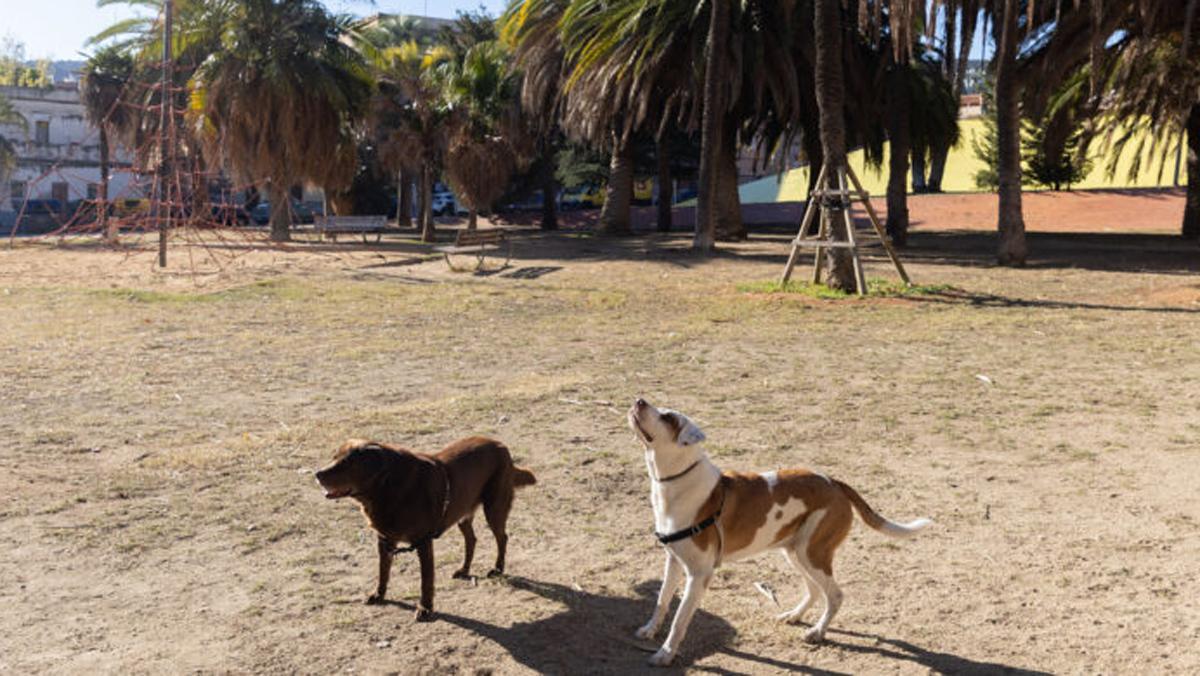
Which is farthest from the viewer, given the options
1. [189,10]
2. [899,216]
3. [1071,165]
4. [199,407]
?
[1071,165]

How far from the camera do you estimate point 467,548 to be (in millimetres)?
5508

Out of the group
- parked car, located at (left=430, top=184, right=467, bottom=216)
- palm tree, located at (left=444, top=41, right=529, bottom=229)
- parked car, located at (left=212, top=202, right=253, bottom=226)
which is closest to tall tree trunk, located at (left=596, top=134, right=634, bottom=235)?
palm tree, located at (left=444, top=41, right=529, bottom=229)

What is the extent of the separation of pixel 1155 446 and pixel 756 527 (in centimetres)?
454

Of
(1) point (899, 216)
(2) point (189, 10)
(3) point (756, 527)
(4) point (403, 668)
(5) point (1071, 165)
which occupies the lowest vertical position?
(4) point (403, 668)

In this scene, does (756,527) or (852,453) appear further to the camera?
(852,453)

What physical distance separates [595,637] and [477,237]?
66.8 ft

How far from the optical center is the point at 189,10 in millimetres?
32625

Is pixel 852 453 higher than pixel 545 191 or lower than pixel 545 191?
lower

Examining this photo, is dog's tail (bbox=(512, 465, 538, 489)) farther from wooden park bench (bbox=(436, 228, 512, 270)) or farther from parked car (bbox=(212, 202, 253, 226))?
parked car (bbox=(212, 202, 253, 226))

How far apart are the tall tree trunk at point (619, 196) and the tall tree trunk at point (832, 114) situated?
17190 millimetres

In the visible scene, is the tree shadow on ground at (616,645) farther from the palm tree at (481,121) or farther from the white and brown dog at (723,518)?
A: the palm tree at (481,121)

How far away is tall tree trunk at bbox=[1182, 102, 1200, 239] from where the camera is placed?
96.9ft

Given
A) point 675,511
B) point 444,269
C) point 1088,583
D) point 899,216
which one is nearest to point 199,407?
point 675,511

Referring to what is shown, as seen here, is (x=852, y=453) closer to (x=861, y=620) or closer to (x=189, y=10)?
(x=861, y=620)
